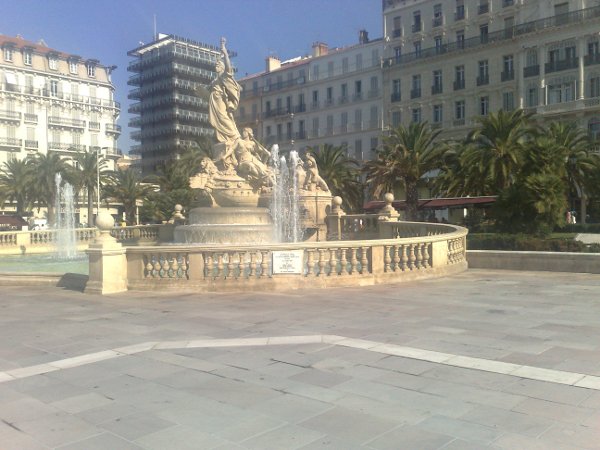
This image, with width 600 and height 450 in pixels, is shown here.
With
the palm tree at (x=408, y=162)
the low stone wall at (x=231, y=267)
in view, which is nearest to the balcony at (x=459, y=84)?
the palm tree at (x=408, y=162)

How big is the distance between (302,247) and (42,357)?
6.22 m

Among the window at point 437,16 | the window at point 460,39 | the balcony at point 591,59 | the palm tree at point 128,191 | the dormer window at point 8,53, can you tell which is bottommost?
the palm tree at point 128,191

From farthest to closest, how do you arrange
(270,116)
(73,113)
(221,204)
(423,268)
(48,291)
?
(73,113) < (270,116) < (221,204) < (423,268) < (48,291)

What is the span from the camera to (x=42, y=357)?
6.86m

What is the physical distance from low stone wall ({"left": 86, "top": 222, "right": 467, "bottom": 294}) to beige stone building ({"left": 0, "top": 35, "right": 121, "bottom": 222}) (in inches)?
2624

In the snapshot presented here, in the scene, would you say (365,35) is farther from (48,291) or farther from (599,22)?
(48,291)

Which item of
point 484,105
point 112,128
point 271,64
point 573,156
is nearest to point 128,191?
point 271,64

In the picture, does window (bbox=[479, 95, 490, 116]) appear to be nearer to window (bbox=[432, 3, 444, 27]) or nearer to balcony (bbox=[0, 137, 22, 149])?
window (bbox=[432, 3, 444, 27])

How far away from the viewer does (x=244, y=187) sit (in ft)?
84.5

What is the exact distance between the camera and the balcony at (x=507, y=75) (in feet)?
176

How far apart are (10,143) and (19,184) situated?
1818 centimetres

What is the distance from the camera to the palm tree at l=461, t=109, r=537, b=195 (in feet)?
117

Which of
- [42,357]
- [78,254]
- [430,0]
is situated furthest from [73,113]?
[42,357]

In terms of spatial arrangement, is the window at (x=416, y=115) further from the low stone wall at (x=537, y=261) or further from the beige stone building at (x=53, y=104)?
the low stone wall at (x=537, y=261)
